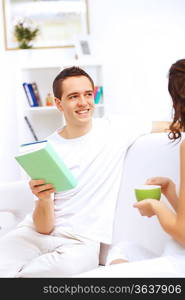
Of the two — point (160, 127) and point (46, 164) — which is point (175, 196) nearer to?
point (46, 164)

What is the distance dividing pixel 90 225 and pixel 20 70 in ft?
6.50

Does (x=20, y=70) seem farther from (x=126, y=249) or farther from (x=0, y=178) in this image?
(x=126, y=249)

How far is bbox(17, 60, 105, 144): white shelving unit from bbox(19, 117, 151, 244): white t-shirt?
169 cm

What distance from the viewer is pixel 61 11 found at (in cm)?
326

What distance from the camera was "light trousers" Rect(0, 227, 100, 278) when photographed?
1.13 m

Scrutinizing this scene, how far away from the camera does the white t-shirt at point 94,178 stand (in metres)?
1.30

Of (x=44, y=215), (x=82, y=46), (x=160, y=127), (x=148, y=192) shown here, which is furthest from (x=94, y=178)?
(x=82, y=46)

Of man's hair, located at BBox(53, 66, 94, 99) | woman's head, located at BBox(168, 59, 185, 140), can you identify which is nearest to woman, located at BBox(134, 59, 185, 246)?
woman's head, located at BBox(168, 59, 185, 140)

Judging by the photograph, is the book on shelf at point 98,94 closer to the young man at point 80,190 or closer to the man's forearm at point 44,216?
the young man at point 80,190

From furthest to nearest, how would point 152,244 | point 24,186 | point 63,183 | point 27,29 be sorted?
point 27,29, point 24,186, point 152,244, point 63,183

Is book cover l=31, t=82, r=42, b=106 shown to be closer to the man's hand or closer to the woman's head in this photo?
the man's hand

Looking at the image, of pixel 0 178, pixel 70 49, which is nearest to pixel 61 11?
pixel 70 49

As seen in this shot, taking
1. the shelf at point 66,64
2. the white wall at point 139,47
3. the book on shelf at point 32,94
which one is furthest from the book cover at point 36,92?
the white wall at point 139,47

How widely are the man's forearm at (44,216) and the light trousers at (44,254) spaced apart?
2 centimetres
